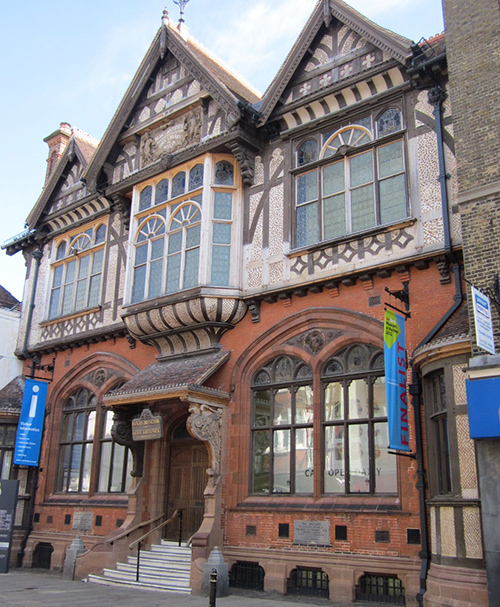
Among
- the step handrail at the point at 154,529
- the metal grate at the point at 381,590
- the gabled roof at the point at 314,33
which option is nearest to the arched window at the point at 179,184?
the gabled roof at the point at 314,33

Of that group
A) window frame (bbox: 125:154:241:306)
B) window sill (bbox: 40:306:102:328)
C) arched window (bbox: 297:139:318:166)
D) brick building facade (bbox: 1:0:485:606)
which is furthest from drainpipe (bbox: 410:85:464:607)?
window sill (bbox: 40:306:102:328)

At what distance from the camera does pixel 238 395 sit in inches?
621

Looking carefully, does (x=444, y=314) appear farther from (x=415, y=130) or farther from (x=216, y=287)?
(x=216, y=287)

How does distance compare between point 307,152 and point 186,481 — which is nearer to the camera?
point 307,152

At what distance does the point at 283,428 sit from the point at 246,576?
329 cm

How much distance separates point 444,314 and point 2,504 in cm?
1223

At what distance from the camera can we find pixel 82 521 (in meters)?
18.6

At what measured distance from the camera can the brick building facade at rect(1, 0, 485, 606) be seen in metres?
12.9

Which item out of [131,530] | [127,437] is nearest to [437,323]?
[127,437]

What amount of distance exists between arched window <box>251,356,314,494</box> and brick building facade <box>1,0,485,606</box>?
1.9 inches

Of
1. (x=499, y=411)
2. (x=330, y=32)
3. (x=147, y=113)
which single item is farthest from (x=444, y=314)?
(x=147, y=113)

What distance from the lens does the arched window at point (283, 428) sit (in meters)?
14.5

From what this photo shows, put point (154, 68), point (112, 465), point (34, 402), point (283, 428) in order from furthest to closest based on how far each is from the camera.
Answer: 1. point (34, 402)
2. point (154, 68)
3. point (112, 465)
4. point (283, 428)

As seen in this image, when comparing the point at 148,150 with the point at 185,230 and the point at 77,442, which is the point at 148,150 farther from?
the point at 77,442
